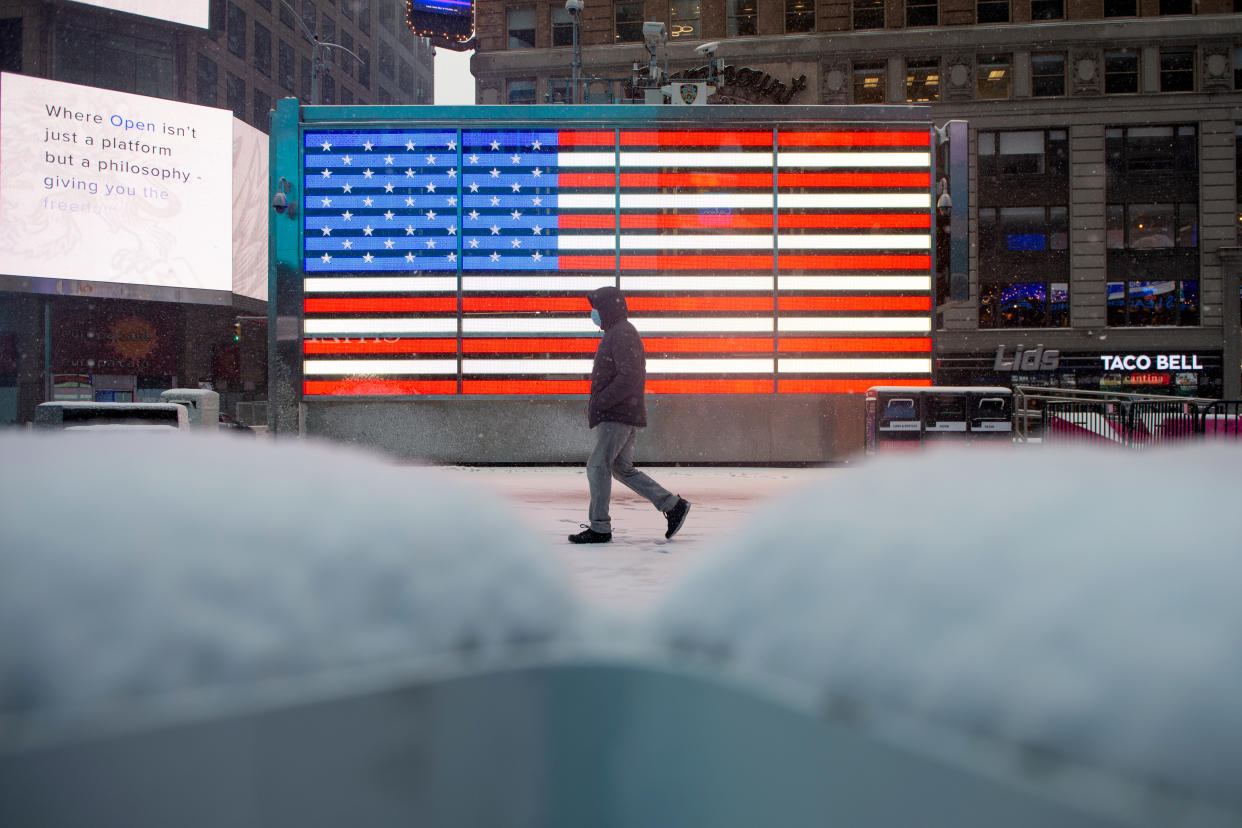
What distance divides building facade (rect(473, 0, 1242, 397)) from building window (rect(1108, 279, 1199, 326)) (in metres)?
0.05

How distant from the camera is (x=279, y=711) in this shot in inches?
32.7

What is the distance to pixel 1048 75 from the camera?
27.8m

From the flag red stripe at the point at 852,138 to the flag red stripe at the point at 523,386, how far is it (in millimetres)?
4733

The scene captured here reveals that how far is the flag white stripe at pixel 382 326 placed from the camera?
11.8m

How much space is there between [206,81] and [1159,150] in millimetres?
37273

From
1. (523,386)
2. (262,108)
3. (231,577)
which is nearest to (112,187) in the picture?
(262,108)

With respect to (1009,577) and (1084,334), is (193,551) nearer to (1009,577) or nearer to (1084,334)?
(1009,577)

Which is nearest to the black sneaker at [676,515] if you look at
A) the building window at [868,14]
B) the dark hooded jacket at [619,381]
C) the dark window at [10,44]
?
the dark hooded jacket at [619,381]

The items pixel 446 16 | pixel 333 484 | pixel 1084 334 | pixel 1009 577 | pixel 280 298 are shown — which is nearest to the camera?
pixel 1009 577

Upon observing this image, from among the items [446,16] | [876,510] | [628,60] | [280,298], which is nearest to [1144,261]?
[628,60]

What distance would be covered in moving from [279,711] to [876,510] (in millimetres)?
748

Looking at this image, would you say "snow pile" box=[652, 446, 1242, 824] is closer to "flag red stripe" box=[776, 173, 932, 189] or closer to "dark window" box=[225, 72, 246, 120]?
"flag red stripe" box=[776, 173, 932, 189]

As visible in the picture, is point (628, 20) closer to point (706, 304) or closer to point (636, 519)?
point (706, 304)

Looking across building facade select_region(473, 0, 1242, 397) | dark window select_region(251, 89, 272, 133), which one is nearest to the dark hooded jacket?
building facade select_region(473, 0, 1242, 397)
